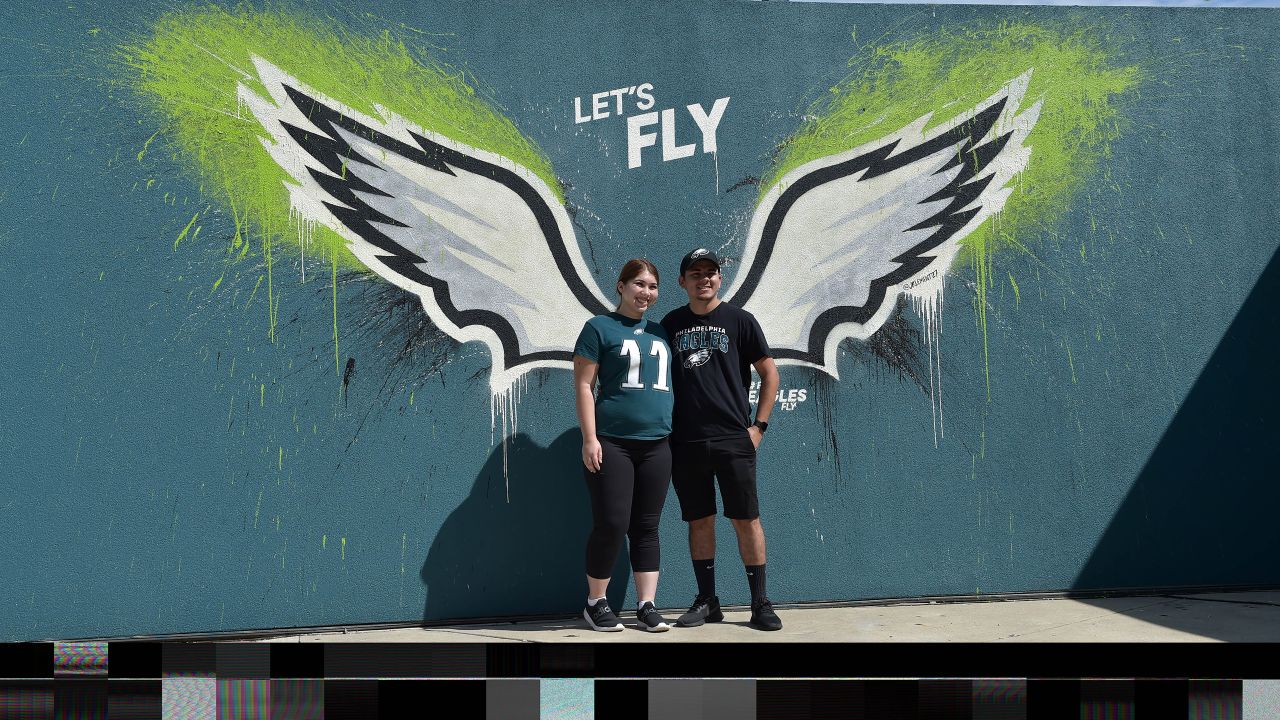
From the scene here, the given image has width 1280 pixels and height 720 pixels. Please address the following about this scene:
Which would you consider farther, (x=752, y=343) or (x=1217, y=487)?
(x=1217, y=487)

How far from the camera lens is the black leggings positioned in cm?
401

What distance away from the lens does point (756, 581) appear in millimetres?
4121

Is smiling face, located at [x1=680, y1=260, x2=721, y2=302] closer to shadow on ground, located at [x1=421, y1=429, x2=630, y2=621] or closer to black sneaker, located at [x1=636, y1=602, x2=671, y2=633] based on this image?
shadow on ground, located at [x1=421, y1=429, x2=630, y2=621]

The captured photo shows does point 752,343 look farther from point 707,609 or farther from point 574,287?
point 707,609

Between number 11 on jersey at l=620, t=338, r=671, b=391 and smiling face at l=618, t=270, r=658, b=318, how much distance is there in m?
0.15

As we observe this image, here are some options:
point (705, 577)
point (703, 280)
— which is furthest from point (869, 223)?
point (705, 577)

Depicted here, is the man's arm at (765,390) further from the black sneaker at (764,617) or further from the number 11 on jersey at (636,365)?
the black sneaker at (764,617)

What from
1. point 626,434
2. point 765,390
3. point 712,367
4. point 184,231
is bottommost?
point 626,434

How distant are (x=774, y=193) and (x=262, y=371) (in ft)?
8.24

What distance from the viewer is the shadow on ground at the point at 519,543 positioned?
4.39 meters

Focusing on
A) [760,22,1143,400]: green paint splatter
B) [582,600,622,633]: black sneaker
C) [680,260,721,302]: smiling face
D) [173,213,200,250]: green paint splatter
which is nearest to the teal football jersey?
[680,260,721,302]: smiling face

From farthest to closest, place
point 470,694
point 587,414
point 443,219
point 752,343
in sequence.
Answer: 1. point 443,219
2. point 752,343
3. point 587,414
4. point 470,694

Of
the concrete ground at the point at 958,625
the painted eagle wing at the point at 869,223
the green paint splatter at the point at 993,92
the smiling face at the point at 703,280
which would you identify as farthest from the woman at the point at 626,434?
the green paint splatter at the point at 993,92

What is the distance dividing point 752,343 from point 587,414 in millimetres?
803
